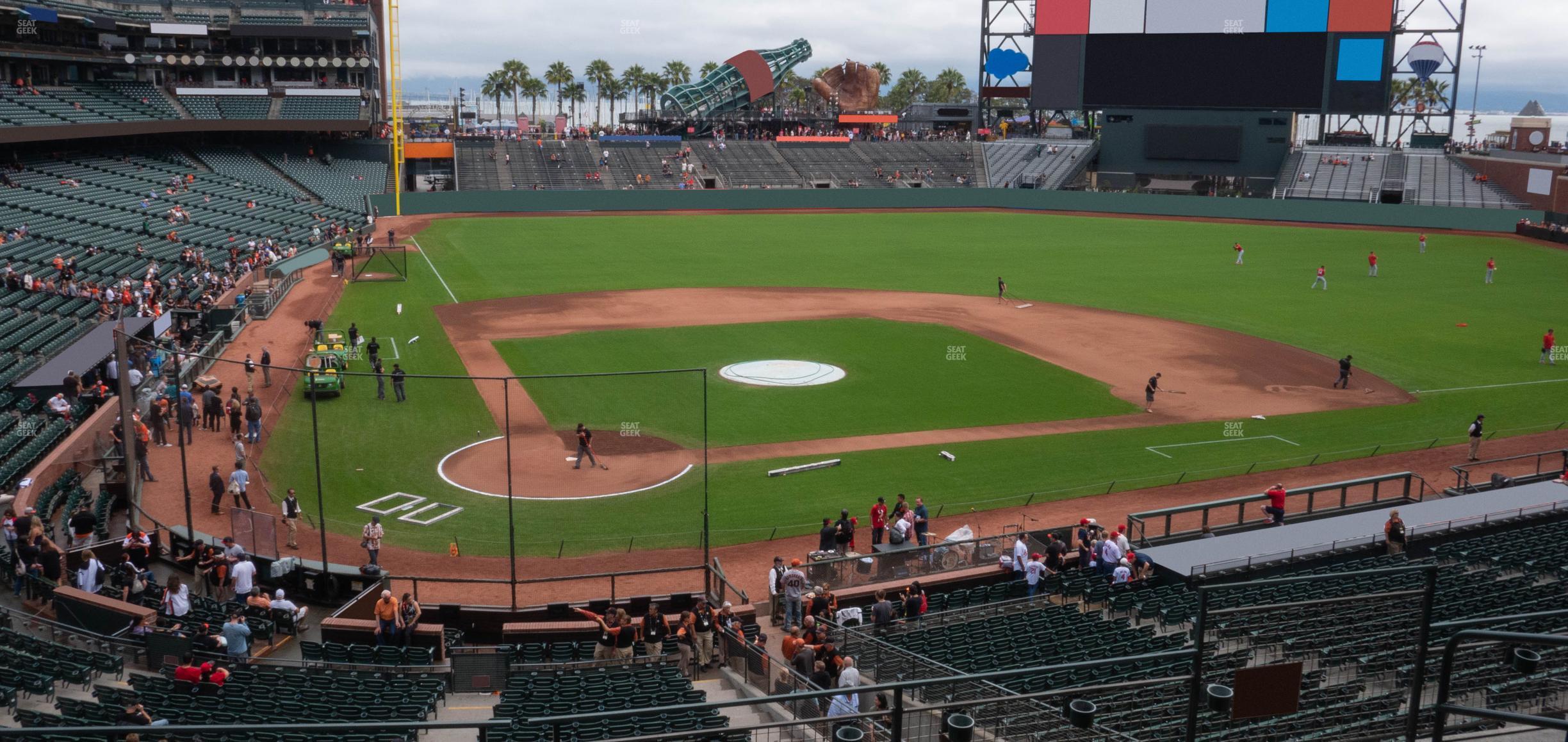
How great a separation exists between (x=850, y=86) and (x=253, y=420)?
116m

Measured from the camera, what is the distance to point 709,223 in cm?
8400

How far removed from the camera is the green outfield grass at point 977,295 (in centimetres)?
2639

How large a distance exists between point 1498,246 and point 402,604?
2939 inches

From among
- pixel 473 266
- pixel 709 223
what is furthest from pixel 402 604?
pixel 709 223

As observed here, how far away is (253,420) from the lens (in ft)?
89.9

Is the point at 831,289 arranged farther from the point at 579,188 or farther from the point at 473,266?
the point at 579,188

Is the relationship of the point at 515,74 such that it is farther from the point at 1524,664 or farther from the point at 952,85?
the point at 1524,664

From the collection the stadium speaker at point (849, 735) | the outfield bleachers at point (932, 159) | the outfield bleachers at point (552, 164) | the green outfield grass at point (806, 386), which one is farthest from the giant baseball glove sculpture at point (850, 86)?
the stadium speaker at point (849, 735)

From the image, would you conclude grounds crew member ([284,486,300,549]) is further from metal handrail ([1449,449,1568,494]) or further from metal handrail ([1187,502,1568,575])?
metal handrail ([1449,449,1568,494])

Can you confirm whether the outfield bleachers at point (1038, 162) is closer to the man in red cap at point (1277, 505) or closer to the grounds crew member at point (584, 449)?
the man in red cap at point (1277, 505)

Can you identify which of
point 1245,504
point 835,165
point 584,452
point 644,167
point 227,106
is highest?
point 227,106

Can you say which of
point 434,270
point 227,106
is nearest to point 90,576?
point 434,270

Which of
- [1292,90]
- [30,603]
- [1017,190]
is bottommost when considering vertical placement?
[30,603]

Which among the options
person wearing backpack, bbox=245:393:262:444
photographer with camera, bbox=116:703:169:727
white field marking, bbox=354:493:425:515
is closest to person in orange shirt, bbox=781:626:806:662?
photographer with camera, bbox=116:703:169:727
